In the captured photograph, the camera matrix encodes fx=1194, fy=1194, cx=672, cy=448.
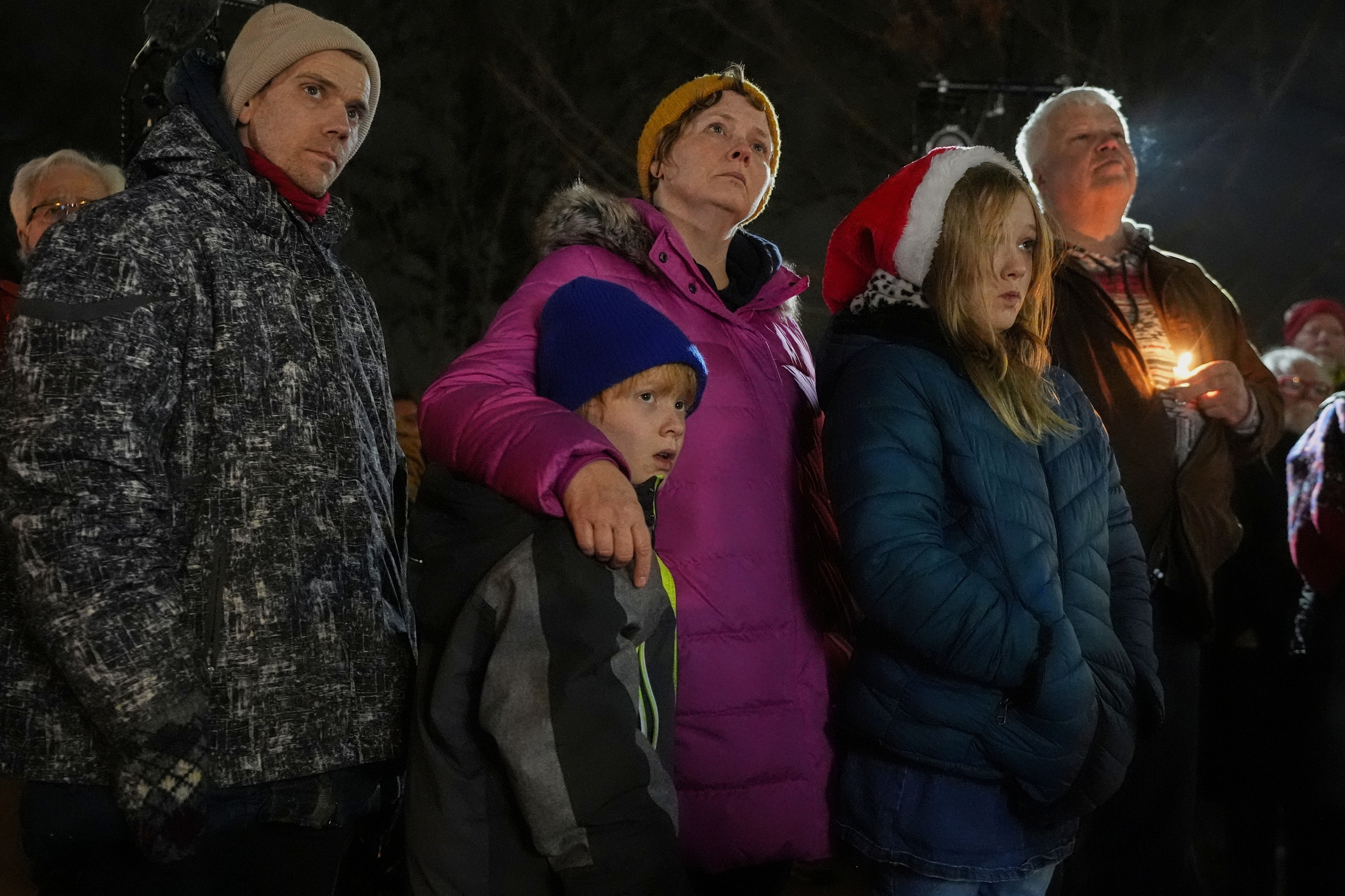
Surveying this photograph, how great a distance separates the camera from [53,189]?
11.3 feet

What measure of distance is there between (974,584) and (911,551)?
0.10 m

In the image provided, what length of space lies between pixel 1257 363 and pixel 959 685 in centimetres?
149

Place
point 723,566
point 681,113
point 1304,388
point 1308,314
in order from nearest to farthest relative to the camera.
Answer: point 723,566, point 681,113, point 1304,388, point 1308,314

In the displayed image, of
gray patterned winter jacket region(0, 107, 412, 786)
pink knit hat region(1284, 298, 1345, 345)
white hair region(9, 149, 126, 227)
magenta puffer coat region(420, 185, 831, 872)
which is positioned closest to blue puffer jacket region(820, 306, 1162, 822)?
magenta puffer coat region(420, 185, 831, 872)

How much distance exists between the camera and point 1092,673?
73.2 inches

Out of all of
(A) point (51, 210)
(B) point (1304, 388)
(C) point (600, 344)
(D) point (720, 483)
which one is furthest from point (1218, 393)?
(A) point (51, 210)

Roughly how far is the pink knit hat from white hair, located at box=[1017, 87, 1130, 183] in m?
2.77

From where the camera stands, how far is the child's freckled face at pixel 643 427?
5.65 ft

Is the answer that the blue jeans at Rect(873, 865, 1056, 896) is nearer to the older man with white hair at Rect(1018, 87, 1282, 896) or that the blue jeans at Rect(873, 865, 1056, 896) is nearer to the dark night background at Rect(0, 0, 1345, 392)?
the older man with white hair at Rect(1018, 87, 1282, 896)

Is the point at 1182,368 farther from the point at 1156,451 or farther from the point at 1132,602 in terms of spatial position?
the point at 1132,602

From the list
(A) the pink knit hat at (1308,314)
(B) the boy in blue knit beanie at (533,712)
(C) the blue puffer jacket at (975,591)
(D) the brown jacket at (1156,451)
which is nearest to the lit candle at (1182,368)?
(D) the brown jacket at (1156,451)

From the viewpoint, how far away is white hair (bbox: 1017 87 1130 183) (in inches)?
119

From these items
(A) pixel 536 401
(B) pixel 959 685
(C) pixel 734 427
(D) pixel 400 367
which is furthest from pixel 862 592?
Answer: (D) pixel 400 367

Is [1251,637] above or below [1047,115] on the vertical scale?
below
